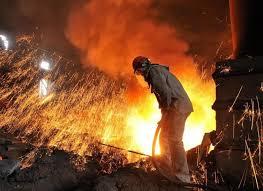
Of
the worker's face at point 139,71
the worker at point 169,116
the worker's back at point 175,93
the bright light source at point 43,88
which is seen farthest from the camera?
the bright light source at point 43,88

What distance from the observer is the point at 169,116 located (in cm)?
576

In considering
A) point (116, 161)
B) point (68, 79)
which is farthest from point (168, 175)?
point (68, 79)

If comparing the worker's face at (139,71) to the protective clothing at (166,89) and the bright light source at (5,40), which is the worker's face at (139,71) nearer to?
the protective clothing at (166,89)

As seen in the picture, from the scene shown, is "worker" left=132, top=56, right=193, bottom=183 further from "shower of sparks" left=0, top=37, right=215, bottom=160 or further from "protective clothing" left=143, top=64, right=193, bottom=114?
"shower of sparks" left=0, top=37, right=215, bottom=160

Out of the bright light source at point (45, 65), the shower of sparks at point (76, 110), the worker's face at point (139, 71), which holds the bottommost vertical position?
the worker's face at point (139, 71)

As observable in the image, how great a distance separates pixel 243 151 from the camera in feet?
17.9

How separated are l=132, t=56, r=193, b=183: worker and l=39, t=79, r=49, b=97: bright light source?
21.3 metres

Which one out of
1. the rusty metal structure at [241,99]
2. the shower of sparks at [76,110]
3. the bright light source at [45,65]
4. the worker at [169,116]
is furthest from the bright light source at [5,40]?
the rusty metal structure at [241,99]

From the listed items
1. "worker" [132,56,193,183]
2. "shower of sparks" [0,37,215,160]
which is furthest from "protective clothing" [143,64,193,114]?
"shower of sparks" [0,37,215,160]

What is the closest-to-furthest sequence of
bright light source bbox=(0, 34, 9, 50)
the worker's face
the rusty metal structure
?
the rusty metal structure → the worker's face → bright light source bbox=(0, 34, 9, 50)

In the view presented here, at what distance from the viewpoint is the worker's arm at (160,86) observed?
5.68 meters

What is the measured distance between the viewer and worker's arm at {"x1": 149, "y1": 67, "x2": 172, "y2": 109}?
568cm

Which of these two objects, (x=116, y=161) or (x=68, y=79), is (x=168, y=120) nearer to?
(x=116, y=161)

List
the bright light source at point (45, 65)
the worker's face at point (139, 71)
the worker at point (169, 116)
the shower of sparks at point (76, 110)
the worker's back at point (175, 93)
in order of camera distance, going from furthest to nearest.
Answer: the bright light source at point (45, 65) → the shower of sparks at point (76, 110) → the worker's face at point (139, 71) → the worker's back at point (175, 93) → the worker at point (169, 116)
